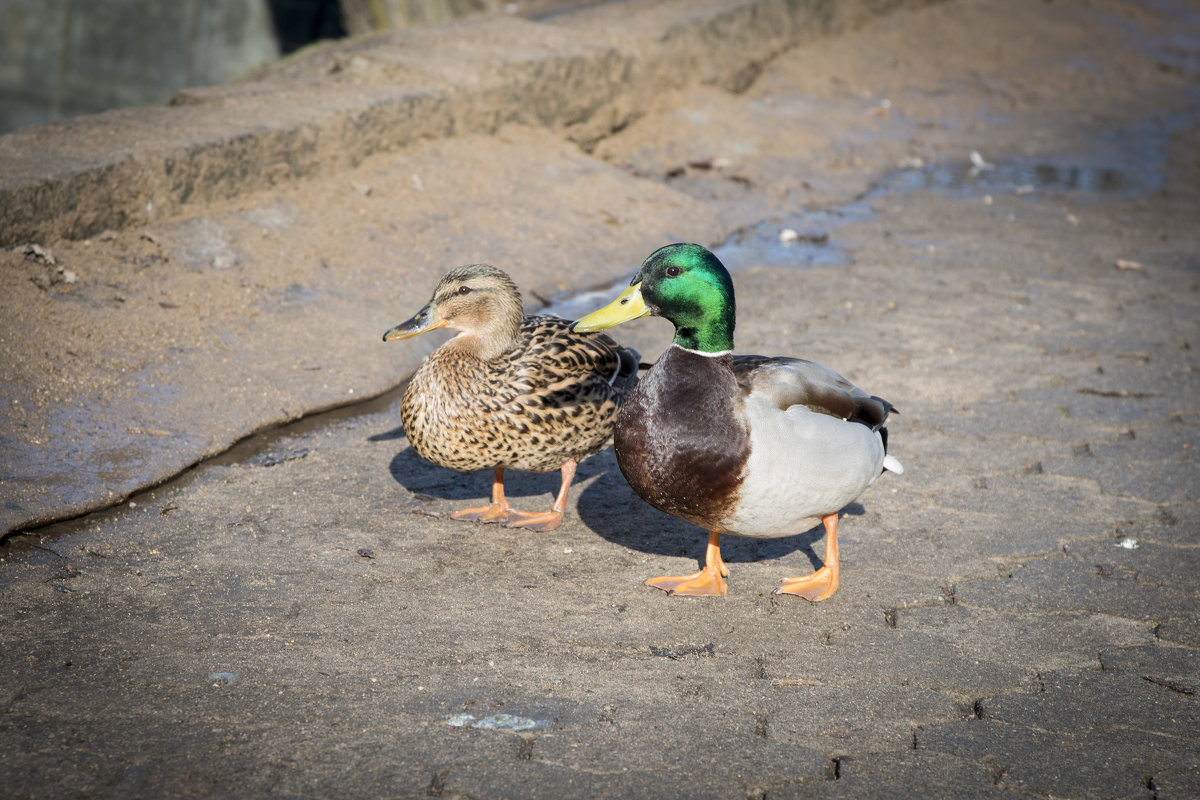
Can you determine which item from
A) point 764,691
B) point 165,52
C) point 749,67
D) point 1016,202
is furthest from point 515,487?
point 165,52

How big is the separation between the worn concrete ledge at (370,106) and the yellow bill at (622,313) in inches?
111

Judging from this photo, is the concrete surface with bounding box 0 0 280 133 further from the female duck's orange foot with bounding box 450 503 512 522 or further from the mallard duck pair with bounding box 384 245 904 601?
the mallard duck pair with bounding box 384 245 904 601

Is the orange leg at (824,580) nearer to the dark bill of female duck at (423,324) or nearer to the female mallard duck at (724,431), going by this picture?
the female mallard duck at (724,431)

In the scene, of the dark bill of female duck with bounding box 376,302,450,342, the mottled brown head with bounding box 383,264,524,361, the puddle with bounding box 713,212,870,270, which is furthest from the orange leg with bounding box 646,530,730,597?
the puddle with bounding box 713,212,870,270

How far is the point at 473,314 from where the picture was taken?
3.79m

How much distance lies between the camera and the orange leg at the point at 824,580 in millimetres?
3332

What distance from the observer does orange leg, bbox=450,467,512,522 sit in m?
3.79

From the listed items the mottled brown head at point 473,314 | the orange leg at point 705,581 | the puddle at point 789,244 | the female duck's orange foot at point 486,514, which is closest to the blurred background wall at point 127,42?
the puddle at point 789,244

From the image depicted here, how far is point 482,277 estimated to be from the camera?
12.5ft

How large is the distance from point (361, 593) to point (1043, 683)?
2.00 metres

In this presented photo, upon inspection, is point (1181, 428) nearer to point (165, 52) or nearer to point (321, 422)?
point (321, 422)

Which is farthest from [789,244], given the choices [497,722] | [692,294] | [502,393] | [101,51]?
[101,51]

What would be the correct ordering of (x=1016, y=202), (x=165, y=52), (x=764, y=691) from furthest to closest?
(x=165, y=52) < (x=1016, y=202) < (x=764, y=691)

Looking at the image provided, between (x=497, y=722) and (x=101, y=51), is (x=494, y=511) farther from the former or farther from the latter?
(x=101, y=51)
